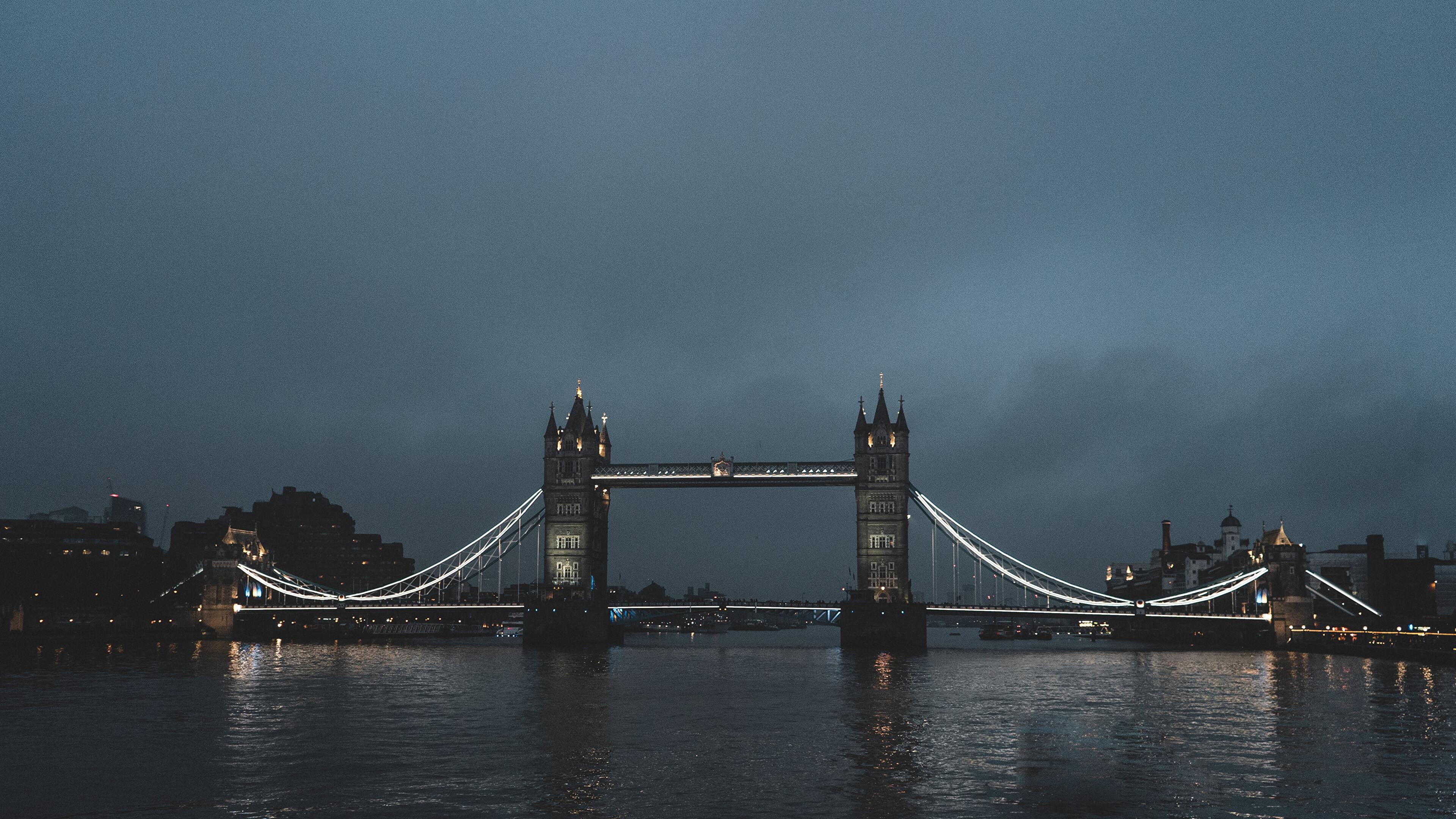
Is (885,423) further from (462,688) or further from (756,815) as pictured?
(756,815)

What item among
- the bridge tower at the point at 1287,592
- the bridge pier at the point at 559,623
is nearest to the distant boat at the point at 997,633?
the bridge tower at the point at 1287,592

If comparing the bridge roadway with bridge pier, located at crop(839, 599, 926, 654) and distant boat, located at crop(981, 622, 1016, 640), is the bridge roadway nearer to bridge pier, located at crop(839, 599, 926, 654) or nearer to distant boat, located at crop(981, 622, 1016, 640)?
bridge pier, located at crop(839, 599, 926, 654)

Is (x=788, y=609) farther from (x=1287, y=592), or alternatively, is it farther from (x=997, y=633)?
(x=997, y=633)

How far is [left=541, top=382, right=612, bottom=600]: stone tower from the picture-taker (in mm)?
104750

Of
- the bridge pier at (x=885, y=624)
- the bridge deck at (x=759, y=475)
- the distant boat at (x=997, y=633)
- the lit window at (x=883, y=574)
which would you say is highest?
the bridge deck at (x=759, y=475)

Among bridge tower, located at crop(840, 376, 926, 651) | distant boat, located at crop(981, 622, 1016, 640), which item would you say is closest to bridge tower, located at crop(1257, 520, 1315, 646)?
bridge tower, located at crop(840, 376, 926, 651)

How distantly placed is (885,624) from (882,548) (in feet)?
21.1

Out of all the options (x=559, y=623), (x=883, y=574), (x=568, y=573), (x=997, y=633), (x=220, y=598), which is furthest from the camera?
(x=997, y=633)

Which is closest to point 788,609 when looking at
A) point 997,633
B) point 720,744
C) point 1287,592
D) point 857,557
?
point 857,557

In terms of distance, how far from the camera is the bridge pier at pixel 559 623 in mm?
102188

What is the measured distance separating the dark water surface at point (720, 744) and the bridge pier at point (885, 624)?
98.1ft

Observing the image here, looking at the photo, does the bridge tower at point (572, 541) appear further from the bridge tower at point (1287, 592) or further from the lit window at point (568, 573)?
the bridge tower at point (1287, 592)

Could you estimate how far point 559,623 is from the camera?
4031 inches

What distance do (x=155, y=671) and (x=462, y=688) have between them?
2247cm
